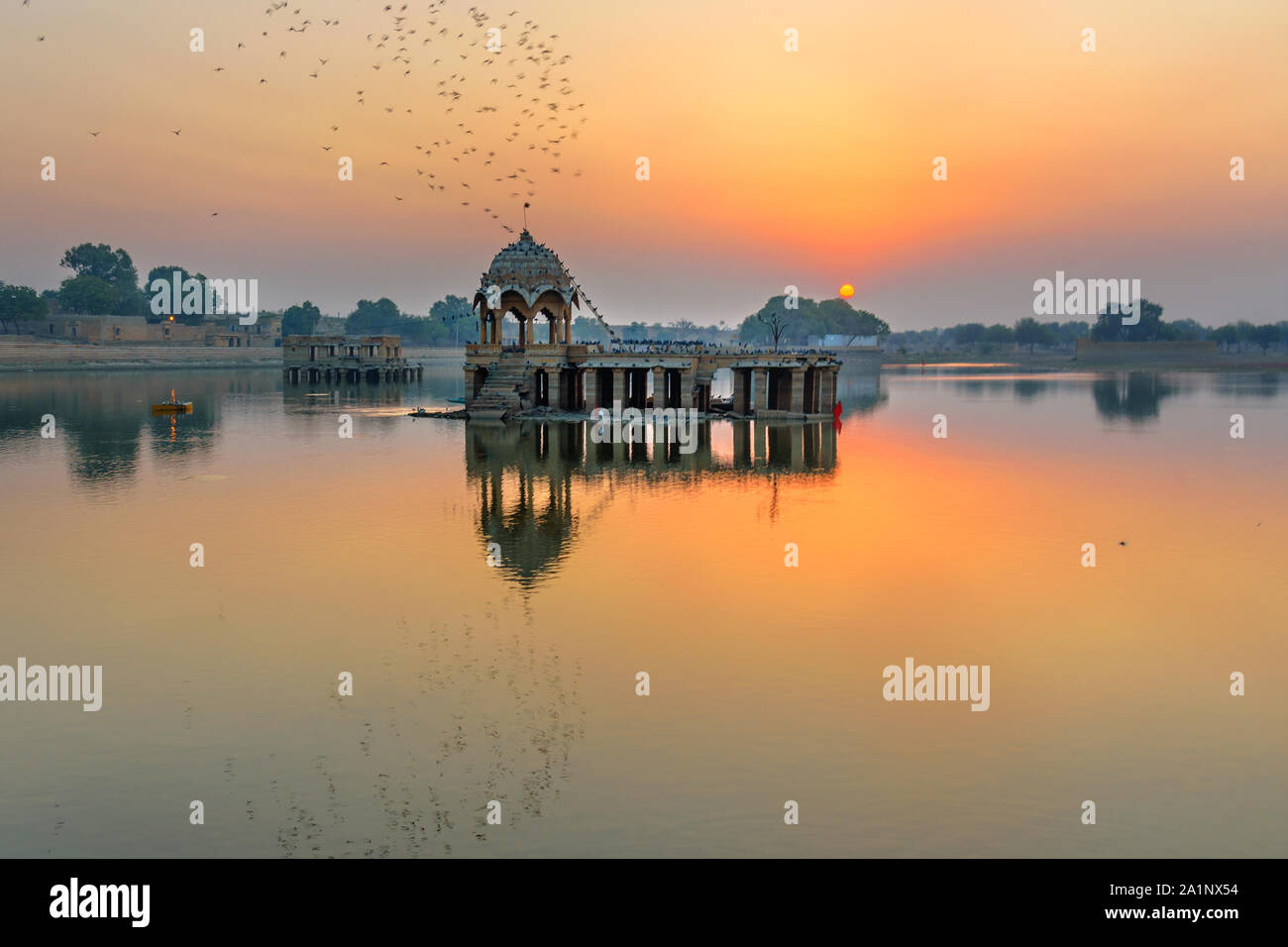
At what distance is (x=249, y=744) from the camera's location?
17438 mm

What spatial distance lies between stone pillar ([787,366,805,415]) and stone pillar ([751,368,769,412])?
81.0 inches

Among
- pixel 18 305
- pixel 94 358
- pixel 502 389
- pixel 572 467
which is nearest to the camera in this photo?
pixel 572 467

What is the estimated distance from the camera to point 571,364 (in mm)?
78625

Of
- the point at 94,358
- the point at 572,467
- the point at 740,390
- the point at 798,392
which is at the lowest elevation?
the point at 572,467

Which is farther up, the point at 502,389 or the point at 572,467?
the point at 502,389

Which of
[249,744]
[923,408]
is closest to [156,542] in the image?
[249,744]

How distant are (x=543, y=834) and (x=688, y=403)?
62.7 meters

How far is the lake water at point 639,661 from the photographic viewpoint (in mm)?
14906

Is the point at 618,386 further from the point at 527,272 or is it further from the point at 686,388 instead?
the point at 527,272

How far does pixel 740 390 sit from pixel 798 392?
444cm

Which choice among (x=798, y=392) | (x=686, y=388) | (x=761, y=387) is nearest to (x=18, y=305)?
(x=686, y=388)

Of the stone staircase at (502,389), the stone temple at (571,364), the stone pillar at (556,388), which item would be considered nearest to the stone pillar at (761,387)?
the stone temple at (571,364)

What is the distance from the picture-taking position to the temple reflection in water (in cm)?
3478
